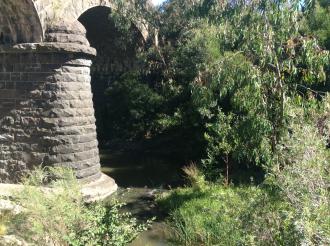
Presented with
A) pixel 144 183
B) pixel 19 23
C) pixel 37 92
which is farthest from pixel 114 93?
pixel 19 23

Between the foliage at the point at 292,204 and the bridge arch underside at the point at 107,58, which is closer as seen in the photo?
the foliage at the point at 292,204

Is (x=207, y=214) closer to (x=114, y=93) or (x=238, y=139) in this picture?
(x=238, y=139)

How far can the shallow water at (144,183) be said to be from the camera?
8.11 meters

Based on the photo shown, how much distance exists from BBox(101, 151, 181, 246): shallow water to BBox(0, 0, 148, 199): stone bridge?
1468 millimetres

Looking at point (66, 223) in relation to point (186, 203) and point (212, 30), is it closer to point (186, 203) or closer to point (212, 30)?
point (186, 203)

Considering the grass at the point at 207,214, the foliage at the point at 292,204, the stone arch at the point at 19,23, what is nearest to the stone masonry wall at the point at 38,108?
the stone arch at the point at 19,23

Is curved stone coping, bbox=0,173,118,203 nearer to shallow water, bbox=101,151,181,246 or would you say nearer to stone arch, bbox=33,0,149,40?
shallow water, bbox=101,151,181,246

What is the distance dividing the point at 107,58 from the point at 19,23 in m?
10.0

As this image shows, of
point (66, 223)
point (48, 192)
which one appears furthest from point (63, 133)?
point (66, 223)

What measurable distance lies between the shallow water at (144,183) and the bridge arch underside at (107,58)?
5.17 feet

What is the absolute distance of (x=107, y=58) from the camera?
64.1ft

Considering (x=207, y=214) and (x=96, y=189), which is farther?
(x=96, y=189)

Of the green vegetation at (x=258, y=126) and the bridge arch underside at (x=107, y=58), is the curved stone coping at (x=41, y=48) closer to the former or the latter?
the green vegetation at (x=258, y=126)

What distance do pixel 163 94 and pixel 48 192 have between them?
9886mm
